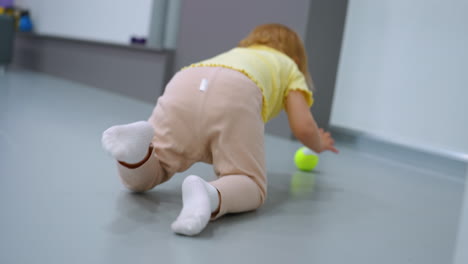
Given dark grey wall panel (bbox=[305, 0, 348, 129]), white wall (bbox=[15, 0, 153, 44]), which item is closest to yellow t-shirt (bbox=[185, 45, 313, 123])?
dark grey wall panel (bbox=[305, 0, 348, 129])

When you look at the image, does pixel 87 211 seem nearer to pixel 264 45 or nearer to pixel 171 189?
pixel 171 189

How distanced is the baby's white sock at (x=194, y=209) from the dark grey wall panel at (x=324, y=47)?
1.78 m

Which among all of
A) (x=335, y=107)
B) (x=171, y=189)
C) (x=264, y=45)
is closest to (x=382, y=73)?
(x=335, y=107)

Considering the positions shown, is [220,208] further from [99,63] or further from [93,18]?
[93,18]

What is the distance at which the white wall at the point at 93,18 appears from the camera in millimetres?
3660

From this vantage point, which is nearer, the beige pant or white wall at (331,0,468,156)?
the beige pant

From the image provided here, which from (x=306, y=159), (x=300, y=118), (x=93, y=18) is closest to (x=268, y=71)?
(x=300, y=118)

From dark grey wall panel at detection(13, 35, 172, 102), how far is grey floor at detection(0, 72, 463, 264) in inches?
64.0

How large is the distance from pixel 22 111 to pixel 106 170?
0.93 m

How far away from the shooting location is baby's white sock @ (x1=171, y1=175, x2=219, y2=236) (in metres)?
0.89

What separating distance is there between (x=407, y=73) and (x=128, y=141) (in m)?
2.01

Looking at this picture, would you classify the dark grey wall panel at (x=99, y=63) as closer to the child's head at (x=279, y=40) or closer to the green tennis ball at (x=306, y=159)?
the green tennis ball at (x=306, y=159)

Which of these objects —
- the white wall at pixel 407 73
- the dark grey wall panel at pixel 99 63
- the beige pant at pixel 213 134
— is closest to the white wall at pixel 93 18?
the dark grey wall panel at pixel 99 63

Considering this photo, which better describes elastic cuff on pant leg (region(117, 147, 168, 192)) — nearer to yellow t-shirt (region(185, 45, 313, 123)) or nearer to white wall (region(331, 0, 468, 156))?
yellow t-shirt (region(185, 45, 313, 123))
